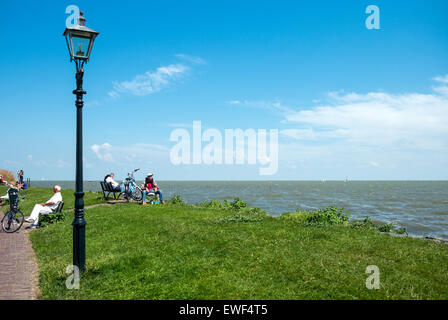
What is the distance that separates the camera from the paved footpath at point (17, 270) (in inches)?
240

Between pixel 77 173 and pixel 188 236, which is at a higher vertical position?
pixel 77 173

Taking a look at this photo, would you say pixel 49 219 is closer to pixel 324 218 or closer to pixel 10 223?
pixel 10 223

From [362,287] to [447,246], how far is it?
5666 mm

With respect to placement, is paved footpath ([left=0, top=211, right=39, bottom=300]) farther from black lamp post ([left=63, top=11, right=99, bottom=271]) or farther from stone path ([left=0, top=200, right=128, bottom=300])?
black lamp post ([left=63, top=11, right=99, bottom=271])

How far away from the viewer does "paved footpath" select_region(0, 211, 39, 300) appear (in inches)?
240

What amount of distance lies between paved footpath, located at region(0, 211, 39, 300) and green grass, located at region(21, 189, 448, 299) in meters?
0.20

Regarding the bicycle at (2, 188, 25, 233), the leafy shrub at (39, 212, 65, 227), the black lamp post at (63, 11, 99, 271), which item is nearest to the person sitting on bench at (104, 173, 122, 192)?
the leafy shrub at (39, 212, 65, 227)

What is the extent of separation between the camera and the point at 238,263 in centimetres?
727

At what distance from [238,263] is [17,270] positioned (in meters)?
4.98

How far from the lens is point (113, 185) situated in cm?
1986

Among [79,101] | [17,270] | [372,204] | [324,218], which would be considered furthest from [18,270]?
[372,204]
